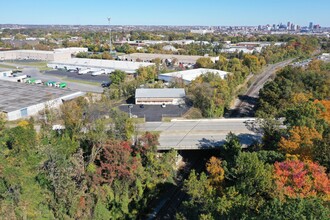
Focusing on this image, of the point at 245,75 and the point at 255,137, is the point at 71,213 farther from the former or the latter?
the point at 245,75

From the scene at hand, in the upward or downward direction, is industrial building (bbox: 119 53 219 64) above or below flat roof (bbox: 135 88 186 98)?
above

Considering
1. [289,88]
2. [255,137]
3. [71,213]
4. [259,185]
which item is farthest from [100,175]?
[289,88]

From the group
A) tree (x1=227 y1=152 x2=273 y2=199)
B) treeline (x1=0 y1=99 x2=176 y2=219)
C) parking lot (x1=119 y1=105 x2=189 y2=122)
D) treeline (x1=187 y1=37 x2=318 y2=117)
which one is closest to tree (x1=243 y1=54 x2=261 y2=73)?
treeline (x1=187 y1=37 x2=318 y2=117)

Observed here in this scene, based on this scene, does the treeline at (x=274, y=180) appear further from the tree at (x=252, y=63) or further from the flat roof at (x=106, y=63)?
the flat roof at (x=106, y=63)

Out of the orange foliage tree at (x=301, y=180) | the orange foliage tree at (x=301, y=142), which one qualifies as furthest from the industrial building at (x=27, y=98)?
the orange foliage tree at (x=301, y=180)

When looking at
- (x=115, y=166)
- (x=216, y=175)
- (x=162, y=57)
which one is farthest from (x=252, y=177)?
(x=162, y=57)

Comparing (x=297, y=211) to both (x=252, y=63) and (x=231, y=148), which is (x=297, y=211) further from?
(x=252, y=63)

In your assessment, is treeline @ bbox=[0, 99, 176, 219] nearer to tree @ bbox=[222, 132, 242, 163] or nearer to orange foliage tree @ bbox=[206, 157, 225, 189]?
tree @ bbox=[222, 132, 242, 163]
